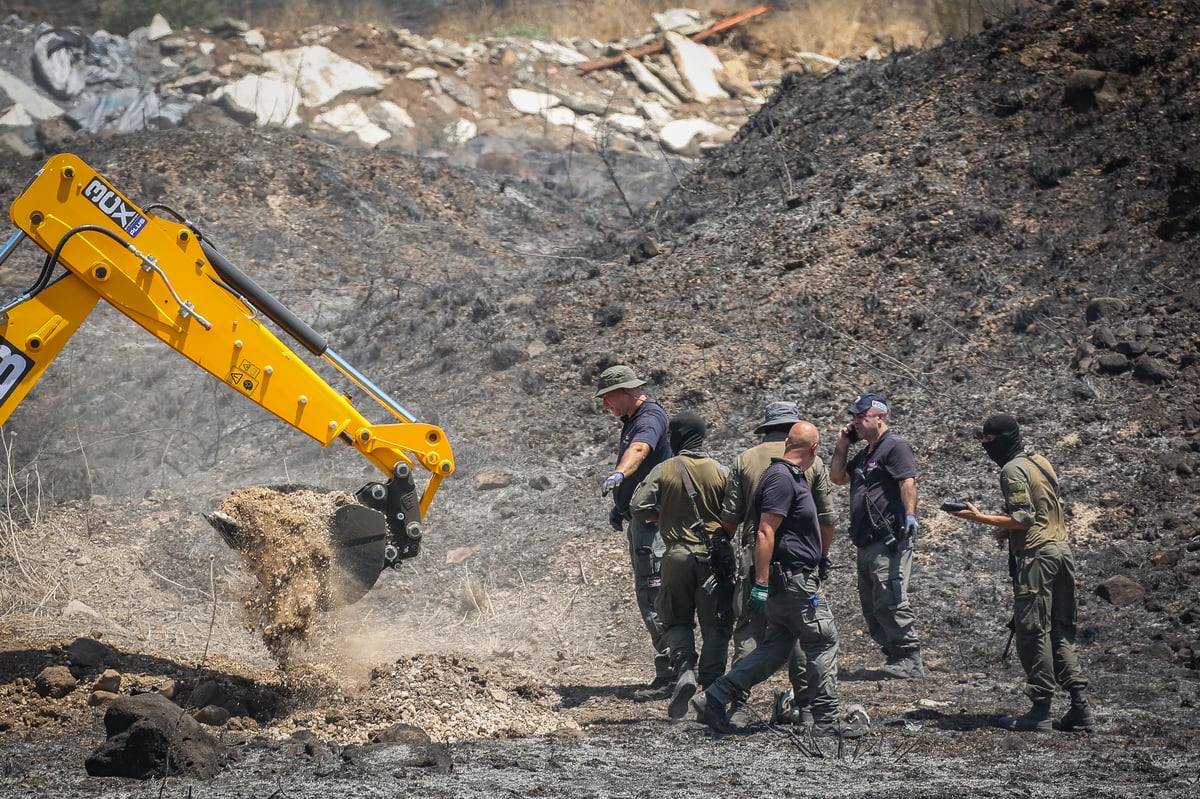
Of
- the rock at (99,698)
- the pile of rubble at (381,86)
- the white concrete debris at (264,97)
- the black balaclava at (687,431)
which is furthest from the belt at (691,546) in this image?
the white concrete debris at (264,97)

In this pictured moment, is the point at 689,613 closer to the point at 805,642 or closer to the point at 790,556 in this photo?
the point at 805,642

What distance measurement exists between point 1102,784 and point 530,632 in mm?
5198

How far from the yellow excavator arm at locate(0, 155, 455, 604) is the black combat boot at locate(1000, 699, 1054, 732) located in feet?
12.2

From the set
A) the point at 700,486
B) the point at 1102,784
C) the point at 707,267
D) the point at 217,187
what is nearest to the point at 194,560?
the point at 700,486

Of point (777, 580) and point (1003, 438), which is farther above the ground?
point (1003, 438)

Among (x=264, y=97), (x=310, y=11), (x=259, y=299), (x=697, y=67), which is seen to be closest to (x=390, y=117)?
(x=264, y=97)

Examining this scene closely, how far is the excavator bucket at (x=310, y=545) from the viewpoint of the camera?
7.46 m

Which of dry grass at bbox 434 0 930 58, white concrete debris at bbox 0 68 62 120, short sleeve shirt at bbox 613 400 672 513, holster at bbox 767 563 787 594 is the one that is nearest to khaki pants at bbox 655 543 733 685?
holster at bbox 767 563 787 594

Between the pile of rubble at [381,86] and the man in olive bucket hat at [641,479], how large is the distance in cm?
1820

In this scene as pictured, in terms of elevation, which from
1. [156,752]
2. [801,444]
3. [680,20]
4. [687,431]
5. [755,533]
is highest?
[680,20]

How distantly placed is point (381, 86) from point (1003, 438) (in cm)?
2363

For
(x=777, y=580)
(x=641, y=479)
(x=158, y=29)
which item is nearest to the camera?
(x=777, y=580)

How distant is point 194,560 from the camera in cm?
1167

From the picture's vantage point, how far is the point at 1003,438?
732 centimetres
